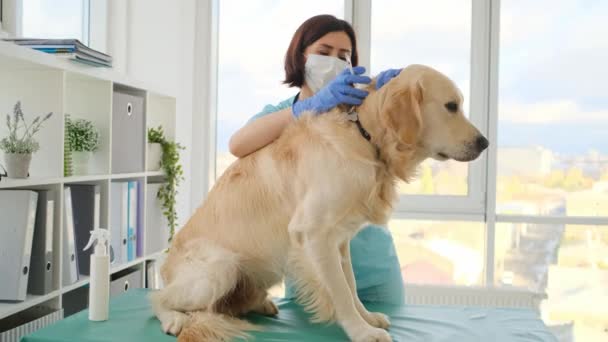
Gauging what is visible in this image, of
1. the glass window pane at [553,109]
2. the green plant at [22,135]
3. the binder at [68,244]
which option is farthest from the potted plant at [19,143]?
the glass window pane at [553,109]

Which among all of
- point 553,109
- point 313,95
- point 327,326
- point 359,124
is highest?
point 553,109

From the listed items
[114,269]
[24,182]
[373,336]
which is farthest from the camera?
[114,269]

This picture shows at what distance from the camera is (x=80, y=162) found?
2.28 m

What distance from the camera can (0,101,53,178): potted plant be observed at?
1842 mm

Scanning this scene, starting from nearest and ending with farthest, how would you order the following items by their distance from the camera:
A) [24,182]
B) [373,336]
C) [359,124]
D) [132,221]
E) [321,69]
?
[373,336], [359,124], [24,182], [321,69], [132,221]

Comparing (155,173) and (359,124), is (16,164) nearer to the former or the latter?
(155,173)

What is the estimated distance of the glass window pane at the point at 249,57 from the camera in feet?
11.8

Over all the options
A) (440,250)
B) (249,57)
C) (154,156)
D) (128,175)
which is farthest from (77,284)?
(440,250)

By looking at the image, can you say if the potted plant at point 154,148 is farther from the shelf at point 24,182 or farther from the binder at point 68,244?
the shelf at point 24,182

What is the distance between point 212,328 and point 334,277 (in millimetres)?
A: 317

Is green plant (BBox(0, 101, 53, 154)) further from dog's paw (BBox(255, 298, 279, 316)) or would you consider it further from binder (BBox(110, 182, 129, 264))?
dog's paw (BBox(255, 298, 279, 316))

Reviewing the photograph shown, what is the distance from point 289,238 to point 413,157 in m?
0.38

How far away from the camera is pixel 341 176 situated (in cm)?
139

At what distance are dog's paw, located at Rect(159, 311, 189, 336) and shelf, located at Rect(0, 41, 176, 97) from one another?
89cm
